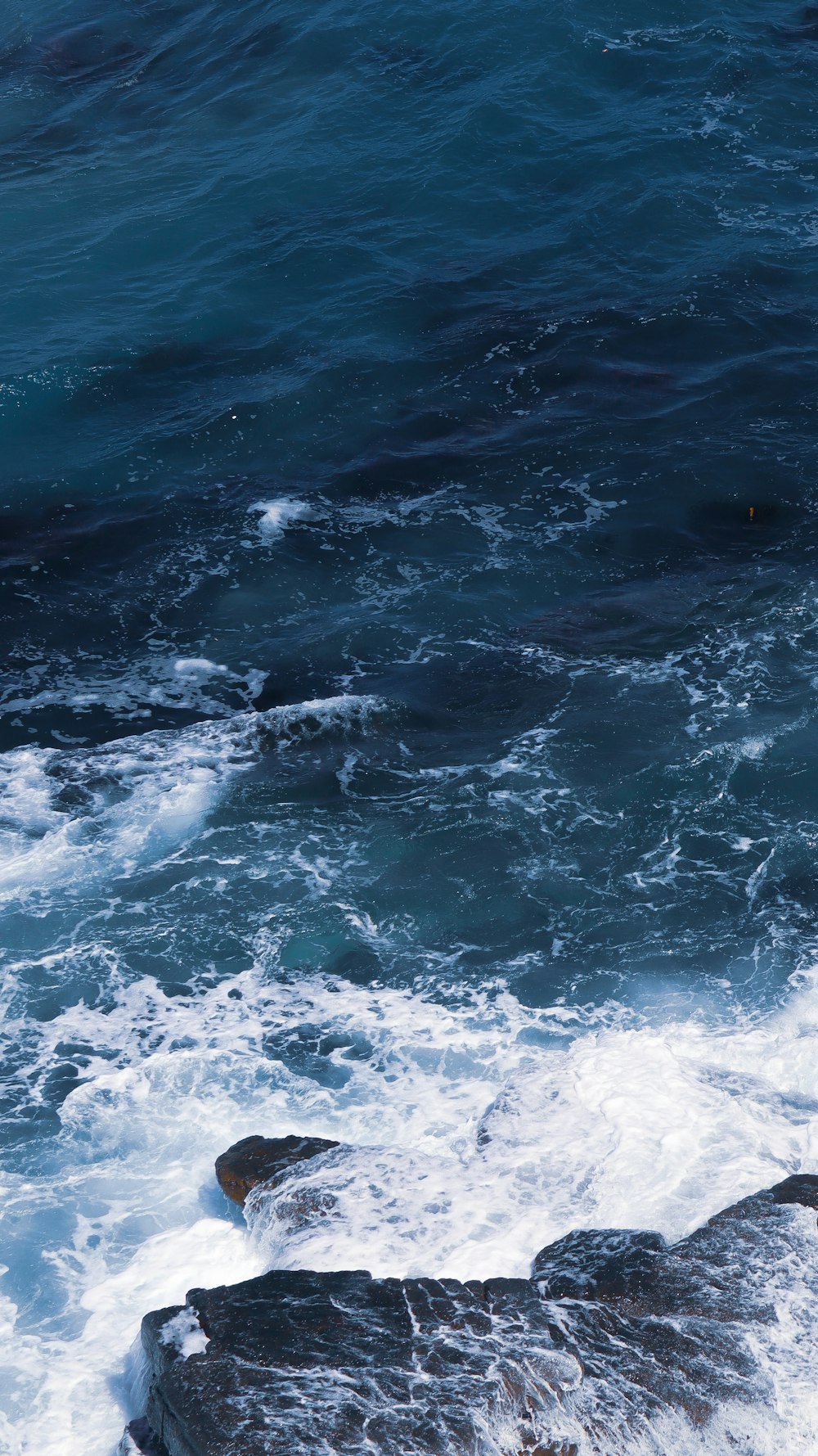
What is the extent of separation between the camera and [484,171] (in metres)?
30.6

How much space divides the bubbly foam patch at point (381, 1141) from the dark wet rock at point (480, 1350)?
33cm

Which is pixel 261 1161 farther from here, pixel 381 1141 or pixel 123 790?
pixel 123 790

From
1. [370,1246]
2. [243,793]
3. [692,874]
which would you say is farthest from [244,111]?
[370,1246]

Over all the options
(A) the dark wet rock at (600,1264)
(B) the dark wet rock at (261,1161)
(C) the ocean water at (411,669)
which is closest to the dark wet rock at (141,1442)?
(C) the ocean water at (411,669)

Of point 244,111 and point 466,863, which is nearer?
point 466,863

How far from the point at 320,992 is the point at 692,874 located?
495cm

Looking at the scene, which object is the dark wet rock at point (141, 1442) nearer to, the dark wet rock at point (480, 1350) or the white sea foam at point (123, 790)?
the dark wet rock at point (480, 1350)

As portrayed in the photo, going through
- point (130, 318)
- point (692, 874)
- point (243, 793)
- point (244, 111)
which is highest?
point (244, 111)

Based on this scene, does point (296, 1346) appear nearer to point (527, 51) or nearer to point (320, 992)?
point (320, 992)

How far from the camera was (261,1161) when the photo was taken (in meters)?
12.7

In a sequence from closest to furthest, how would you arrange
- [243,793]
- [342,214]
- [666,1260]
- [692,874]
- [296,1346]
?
[296,1346]
[666,1260]
[692,874]
[243,793]
[342,214]

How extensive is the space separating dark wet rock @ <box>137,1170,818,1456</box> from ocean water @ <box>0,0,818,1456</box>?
37cm

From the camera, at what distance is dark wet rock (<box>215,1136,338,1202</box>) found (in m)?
12.5

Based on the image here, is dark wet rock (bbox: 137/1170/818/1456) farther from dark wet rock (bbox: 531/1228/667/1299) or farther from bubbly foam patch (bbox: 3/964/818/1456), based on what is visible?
bubbly foam patch (bbox: 3/964/818/1456)
